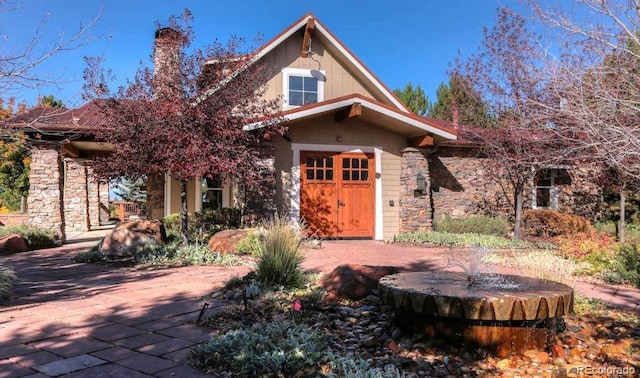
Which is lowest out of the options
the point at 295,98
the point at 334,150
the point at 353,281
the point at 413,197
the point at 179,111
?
the point at 353,281

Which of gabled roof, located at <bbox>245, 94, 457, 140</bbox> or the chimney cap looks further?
gabled roof, located at <bbox>245, 94, 457, 140</bbox>

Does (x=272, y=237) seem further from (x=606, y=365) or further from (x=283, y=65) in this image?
(x=283, y=65)

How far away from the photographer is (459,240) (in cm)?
1073

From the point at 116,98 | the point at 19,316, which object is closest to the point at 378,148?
the point at 116,98

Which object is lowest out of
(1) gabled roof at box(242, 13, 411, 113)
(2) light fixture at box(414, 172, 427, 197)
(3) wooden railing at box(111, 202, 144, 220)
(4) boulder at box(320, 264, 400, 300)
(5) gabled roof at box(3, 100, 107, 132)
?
(4) boulder at box(320, 264, 400, 300)

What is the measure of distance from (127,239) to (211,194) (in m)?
5.44

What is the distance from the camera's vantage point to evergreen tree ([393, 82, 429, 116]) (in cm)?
2484

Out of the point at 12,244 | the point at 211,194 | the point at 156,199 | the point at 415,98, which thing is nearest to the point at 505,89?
the point at 211,194

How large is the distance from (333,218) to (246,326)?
26.6ft

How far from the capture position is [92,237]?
525 inches

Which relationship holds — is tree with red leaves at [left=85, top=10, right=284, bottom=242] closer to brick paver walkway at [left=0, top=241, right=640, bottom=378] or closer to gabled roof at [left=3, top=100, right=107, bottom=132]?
gabled roof at [left=3, top=100, right=107, bottom=132]

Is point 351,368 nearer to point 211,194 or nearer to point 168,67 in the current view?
point 168,67

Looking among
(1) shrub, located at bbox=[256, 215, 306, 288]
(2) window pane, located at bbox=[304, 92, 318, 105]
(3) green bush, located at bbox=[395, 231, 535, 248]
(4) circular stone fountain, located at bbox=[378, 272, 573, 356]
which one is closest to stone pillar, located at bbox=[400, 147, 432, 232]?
(3) green bush, located at bbox=[395, 231, 535, 248]

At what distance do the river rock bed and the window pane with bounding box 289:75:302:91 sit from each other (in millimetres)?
9234
